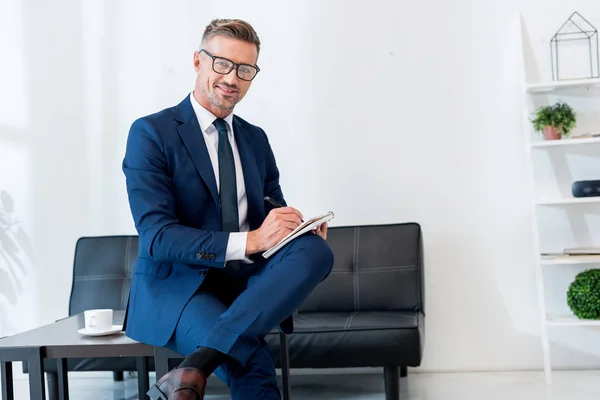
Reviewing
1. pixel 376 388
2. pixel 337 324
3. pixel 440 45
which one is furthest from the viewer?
pixel 440 45

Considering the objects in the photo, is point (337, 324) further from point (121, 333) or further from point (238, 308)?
point (238, 308)

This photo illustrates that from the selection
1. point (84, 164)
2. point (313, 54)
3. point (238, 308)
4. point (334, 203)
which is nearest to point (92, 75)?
point (84, 164)

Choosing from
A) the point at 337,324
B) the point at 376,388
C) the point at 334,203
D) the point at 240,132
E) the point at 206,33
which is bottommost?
the point at 376,388

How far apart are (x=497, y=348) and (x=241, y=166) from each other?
71.3 inches

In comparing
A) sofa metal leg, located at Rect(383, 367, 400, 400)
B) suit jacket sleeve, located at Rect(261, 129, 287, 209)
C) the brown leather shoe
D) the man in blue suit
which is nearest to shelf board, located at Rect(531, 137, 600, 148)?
sofa metal leg, located at Rect(383, 367, 400, 400)

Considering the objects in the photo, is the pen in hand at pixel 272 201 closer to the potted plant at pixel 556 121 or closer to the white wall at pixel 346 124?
the white wall at pixel 346 124

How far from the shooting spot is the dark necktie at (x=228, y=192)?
7.36ft

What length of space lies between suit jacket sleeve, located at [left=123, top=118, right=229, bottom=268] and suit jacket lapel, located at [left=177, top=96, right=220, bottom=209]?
8 cm

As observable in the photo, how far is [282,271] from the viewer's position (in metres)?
1.97

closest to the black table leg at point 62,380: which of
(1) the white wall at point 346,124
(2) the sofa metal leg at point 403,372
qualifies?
(1) the white wall at point 346,124

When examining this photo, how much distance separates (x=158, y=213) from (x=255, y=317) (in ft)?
1.42

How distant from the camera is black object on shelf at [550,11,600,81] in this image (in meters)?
3.46

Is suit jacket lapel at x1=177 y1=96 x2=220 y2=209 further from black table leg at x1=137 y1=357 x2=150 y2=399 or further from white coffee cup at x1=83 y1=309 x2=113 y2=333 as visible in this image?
black table leg at x1=137 y1=357 x2=150 y2=399

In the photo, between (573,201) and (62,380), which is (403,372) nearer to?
(573,201)
